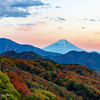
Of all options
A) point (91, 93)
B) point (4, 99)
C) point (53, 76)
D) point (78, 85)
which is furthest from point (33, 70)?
point (4, 99)

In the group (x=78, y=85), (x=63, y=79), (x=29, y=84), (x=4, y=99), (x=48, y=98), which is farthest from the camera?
(x=63, y=79)

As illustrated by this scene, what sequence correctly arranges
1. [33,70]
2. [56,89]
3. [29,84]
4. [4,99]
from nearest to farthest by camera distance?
[4,99] → [29,84] → [56,89] → [33,70]

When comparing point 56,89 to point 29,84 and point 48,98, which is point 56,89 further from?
point 48,98

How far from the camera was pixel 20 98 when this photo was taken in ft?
55.1

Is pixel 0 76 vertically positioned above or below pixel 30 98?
above

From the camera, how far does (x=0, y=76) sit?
1789 centimetres

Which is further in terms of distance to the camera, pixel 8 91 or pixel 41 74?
pixel 41 74

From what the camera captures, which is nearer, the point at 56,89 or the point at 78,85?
the point at 56,89

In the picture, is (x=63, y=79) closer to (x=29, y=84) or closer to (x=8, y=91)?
(x=29, y=84)

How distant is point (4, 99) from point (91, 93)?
92.9 ft

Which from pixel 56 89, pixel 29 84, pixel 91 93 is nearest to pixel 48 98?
pixel 29 84

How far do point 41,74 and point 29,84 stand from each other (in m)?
18.4

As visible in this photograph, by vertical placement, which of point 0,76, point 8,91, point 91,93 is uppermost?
point 0,76

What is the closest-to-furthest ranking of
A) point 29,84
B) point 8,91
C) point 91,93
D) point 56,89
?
point 8,91, point 29,84, point 56,89, point 91,93
